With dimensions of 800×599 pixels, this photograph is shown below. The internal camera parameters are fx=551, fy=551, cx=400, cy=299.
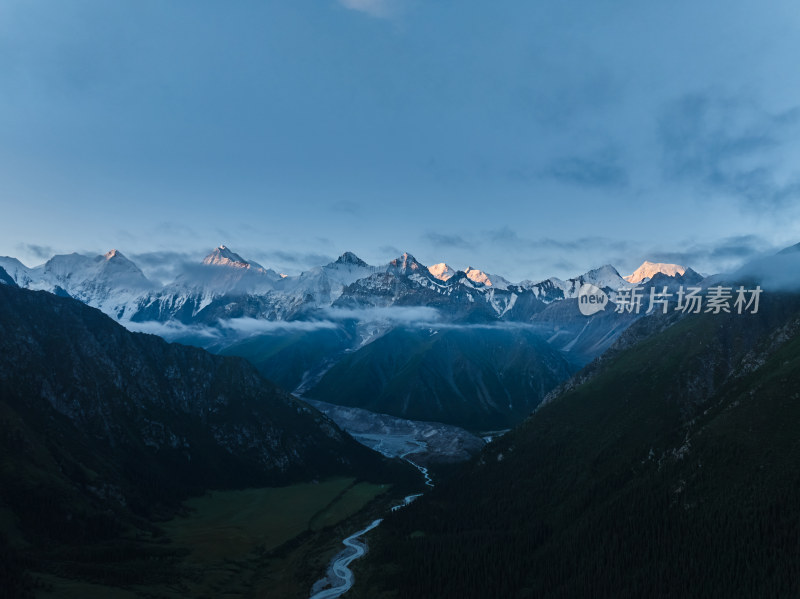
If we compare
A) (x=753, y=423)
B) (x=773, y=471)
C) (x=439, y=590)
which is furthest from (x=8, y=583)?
(x=753, y=423)

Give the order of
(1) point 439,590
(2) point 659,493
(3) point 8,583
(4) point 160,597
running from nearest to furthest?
(3) point 8,583
(4) point 160,597
(1) point 439,590
(2) point 659,493

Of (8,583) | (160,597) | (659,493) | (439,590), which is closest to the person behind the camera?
(8,583)

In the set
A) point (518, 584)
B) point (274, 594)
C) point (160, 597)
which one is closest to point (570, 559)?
point (518, 584)

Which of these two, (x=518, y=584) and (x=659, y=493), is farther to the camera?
(x=659, y=493)

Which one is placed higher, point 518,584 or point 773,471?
point 773,471

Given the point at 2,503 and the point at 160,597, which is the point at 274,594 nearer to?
the point at 160,597

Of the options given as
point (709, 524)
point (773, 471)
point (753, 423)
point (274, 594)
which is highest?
point (753, 423)

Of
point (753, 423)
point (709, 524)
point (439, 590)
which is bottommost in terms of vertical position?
point (439, 590)

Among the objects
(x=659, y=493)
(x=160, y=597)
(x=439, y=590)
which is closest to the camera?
(x=160, y=597)

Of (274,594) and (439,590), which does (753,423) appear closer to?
(439,590)
